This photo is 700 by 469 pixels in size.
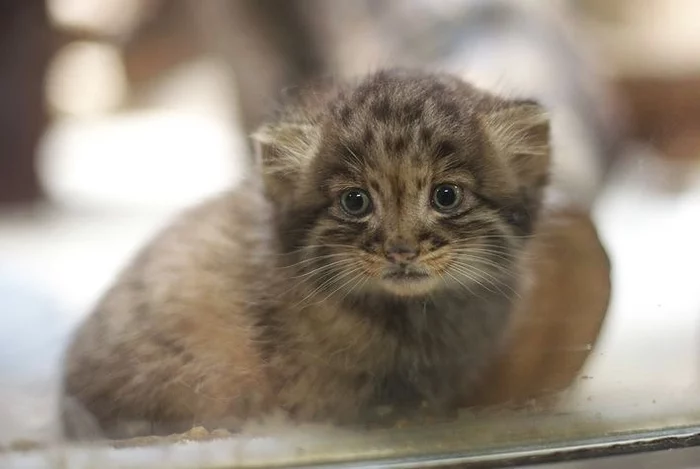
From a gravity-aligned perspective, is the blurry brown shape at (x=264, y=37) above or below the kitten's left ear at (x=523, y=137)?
above

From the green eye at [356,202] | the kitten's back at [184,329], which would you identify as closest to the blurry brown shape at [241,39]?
the kitten's back at [184,329]

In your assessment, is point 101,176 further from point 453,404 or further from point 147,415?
point 453,404

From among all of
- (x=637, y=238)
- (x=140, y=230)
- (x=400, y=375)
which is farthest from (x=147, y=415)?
(x=637, y=238)

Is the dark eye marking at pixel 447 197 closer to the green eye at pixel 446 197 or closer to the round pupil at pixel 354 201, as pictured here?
the green eye at pixel 446 197

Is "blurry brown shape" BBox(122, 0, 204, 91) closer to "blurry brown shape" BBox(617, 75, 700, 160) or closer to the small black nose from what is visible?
"blurry brown shape" BBox(617, 75, 700, 160)

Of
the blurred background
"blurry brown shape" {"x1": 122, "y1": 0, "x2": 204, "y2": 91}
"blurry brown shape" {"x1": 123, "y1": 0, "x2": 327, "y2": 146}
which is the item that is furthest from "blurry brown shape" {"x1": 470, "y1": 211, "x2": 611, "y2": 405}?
"blurry brown shape" {"x1": 122, "y1": 0, "x2": 204, "y2": 91}

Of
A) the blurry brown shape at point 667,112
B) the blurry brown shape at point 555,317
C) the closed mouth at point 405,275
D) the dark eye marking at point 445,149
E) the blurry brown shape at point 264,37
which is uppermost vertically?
the blurry brown shape at point 264,37
